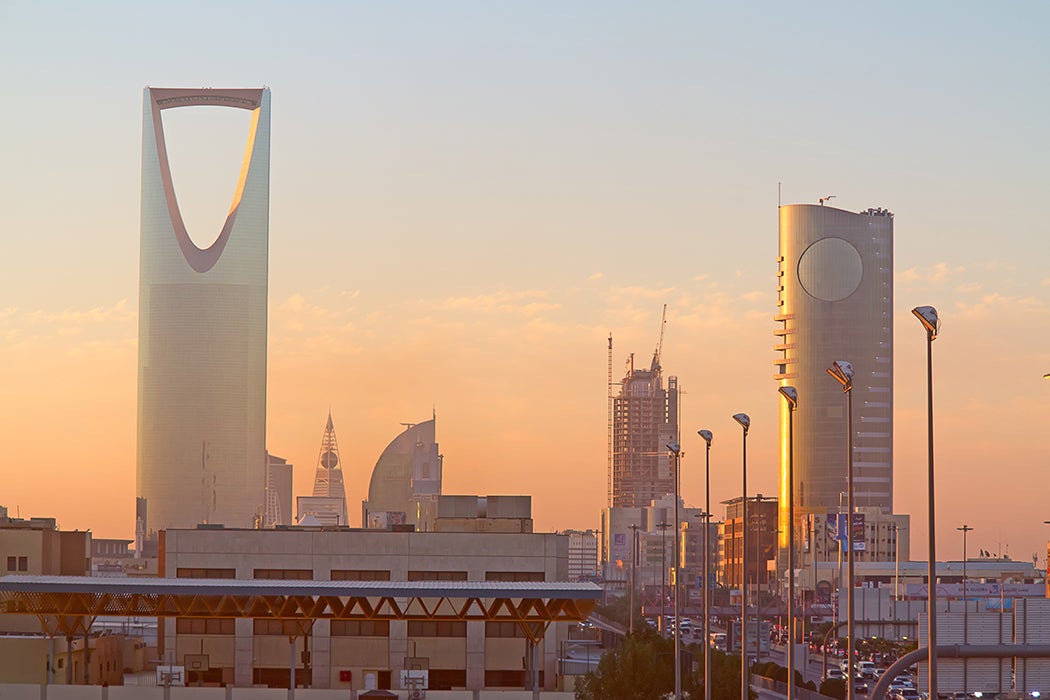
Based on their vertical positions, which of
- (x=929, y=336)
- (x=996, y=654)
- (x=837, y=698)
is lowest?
(x=837, y=698)

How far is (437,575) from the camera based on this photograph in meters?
114

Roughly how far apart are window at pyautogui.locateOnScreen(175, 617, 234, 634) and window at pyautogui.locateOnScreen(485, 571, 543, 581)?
16068 mm

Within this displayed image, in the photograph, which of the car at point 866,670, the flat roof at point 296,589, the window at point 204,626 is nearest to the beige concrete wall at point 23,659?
the window at point 204,626

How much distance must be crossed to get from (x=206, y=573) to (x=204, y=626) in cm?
357

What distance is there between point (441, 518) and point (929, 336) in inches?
3757

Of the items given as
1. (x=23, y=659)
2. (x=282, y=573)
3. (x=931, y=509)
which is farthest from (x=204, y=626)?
(x=931, y=509)

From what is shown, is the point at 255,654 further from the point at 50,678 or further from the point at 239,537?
the point at 50,678

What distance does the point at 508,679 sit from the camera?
110 meters

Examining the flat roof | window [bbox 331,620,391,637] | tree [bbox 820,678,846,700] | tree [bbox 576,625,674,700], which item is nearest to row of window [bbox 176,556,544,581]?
window [bbox 331,620,391,637]

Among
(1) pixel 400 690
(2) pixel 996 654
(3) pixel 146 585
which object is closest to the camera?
(2) pixel 996 654

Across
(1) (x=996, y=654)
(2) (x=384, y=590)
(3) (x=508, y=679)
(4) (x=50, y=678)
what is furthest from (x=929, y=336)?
(3) (x=508, y=679)

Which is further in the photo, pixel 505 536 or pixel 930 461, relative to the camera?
pixel 505 536

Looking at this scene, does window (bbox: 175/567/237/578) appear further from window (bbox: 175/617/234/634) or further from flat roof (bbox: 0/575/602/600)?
flat roof (bbox: 0/575/602/600)

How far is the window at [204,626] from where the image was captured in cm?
11094
